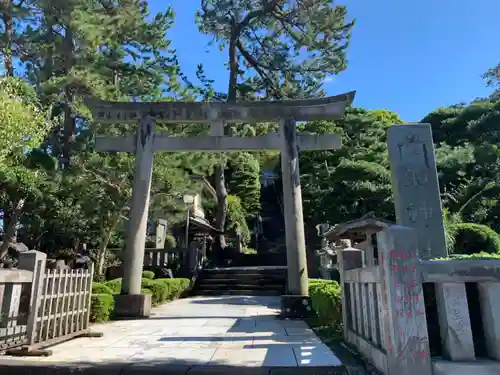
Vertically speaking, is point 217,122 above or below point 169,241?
above

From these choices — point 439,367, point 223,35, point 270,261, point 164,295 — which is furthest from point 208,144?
point 270,261

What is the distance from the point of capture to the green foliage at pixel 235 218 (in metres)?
27.3

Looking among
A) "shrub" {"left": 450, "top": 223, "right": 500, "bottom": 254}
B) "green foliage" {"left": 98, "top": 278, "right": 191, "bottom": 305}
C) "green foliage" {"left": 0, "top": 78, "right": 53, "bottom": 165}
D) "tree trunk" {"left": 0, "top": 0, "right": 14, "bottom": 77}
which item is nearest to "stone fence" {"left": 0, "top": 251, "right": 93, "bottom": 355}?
"green foliage" {"left": 98, "top": 278, "right": 191, "bottom": 305}

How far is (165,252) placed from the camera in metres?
17.2

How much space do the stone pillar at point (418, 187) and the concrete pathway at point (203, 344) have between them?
2827 mm

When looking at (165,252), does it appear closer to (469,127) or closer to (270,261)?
(270,261)

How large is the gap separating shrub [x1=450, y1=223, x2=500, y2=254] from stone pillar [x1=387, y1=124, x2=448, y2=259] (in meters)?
6.40

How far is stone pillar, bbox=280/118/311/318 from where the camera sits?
8961 mm

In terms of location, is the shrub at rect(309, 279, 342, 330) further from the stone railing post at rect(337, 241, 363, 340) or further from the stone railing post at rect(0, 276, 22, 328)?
the stone railing post at rect(0, 276, 22, 328)

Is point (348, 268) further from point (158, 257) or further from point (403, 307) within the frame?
point (158, 257)

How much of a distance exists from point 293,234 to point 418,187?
11.5ft

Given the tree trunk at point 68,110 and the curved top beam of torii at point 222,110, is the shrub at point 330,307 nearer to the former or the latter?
the curved top beam of torii at point 222,110

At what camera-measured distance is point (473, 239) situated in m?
12.2

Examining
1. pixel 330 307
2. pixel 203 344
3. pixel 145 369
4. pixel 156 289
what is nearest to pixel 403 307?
pixel 145 369
